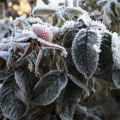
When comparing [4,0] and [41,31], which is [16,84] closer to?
[41,31]

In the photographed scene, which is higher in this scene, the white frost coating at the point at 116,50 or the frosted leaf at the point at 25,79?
the white frost coating at the point at 116,50

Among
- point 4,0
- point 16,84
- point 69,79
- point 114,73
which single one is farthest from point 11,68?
point 4,0

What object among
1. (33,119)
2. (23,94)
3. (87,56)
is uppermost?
(87,56)

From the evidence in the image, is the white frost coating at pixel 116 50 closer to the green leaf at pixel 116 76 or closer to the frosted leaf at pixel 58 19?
the green leaf at pixel 116 76

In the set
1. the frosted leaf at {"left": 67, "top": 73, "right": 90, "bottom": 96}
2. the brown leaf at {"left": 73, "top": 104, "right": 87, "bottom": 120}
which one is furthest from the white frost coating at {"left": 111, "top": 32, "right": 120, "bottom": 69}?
the brown leaf at {"left": 73, "top": 104, "right": 87, "bottom": 120}

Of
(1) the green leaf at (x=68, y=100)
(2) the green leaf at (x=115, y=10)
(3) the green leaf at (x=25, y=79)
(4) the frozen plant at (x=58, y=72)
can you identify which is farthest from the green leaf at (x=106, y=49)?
(2) the green leaf at (x=115, y=10)

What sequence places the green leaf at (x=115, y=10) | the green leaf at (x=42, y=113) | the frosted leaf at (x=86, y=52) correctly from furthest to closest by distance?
1. the green leaf at (x=115, y=10)
2. the green leaf at (x=42, y=113)
3. the frosted leaf at (x=86, y=52)

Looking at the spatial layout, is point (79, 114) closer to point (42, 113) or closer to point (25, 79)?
point (42, 113)
